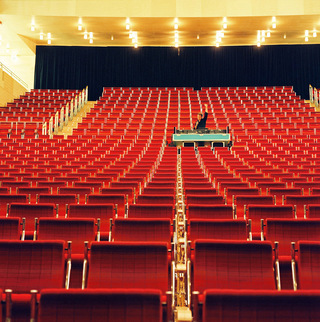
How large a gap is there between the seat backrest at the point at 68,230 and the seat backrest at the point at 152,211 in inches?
14.2

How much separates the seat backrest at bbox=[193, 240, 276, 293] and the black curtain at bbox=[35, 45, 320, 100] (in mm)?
8058

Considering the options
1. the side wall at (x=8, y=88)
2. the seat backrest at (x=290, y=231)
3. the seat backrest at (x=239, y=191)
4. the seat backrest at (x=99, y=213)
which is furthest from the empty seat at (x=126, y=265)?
the side wall at (x=8, y=88)

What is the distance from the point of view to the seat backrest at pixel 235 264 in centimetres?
105

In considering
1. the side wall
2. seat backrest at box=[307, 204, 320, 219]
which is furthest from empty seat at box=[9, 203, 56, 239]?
the side wall

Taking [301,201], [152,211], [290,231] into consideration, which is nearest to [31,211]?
[152,211]

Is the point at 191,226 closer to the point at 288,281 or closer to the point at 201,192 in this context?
the point at 288,281

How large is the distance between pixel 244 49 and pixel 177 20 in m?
2.88

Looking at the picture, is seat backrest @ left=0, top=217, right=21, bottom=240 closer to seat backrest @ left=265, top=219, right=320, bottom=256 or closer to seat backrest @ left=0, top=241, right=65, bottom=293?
seat backrest @ left=0, top=241, right=65, bottom=293

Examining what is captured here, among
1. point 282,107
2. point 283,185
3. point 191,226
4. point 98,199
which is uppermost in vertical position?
point 282,107

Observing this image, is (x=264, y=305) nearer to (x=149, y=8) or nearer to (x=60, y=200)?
(x=60, y=200)

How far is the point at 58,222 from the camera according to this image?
4.61 ft

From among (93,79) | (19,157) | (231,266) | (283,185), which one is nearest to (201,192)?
(283,185)

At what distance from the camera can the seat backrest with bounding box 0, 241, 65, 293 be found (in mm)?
1082

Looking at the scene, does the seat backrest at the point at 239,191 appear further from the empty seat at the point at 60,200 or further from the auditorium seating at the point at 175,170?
the empty seat at the point at 60,200
